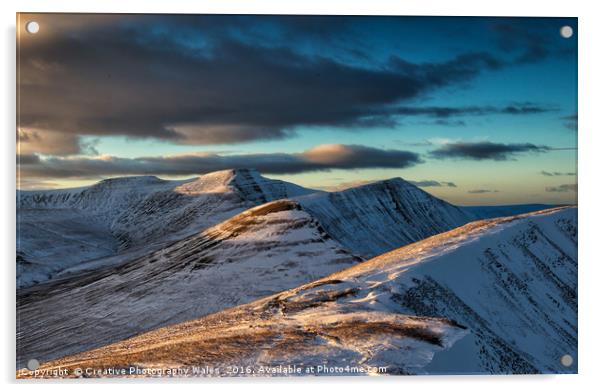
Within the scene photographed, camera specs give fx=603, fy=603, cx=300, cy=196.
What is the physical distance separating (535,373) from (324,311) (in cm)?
1001

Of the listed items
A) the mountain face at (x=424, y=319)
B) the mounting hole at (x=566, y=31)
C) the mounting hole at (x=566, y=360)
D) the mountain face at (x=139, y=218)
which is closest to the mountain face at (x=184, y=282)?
the mountain face at (x=424, y=319)

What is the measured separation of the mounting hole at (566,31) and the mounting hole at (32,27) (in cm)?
2195

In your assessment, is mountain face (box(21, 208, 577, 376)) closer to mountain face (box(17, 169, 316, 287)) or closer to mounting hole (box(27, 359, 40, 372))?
mounting hole (box(27, 359, 40, 372))

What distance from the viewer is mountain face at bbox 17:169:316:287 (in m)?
107

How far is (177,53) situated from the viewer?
2808 cm

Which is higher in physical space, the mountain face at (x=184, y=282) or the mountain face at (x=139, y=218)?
the mountain face at (x=139, y=218)

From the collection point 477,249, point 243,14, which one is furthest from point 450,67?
point 477,249

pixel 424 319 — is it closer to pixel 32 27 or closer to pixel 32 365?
pixel 32 365

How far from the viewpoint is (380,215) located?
4998 inches

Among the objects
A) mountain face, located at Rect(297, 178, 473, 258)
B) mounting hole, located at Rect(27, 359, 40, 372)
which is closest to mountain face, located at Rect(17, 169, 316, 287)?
mountain face, located at Rect(297, 178, 473, 258)

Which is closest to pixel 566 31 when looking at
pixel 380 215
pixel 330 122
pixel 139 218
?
pixel 330 122

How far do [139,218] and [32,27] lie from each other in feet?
467

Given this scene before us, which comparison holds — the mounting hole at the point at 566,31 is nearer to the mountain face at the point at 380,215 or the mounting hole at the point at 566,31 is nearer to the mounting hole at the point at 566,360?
the mounting hole at the point at 566,360

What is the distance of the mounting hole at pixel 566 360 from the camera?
80.2 feet
